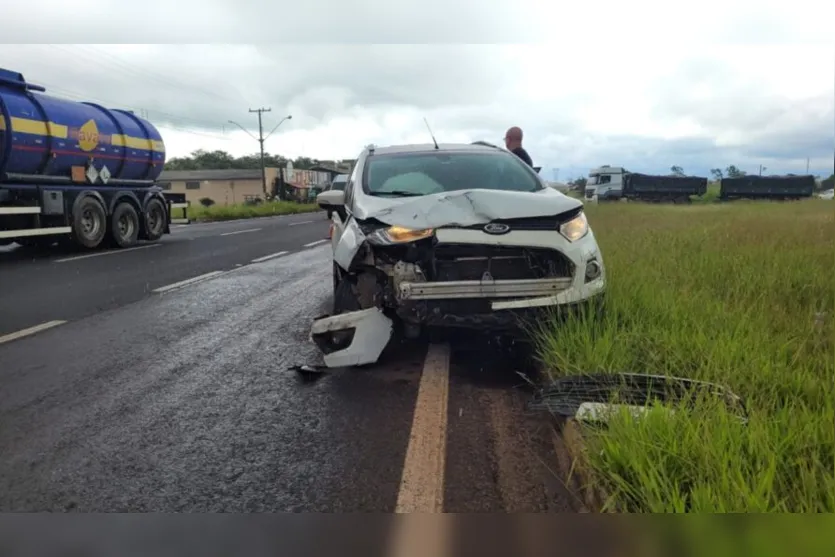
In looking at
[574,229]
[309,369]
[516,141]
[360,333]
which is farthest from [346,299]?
[516,141]

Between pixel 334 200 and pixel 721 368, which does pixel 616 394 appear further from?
pixel 334 200

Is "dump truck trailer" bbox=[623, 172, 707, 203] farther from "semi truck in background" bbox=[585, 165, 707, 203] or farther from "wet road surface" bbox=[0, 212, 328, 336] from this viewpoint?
"wet road surface" bbox=[0, 212, 328, 336]

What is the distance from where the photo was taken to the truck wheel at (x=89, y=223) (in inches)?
488

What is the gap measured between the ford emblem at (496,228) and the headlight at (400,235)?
0.36m

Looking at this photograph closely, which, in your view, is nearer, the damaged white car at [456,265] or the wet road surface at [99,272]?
the damaged white car at [456,265]

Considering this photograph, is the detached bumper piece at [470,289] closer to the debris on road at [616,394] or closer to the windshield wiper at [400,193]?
the debris on road at [616,394]

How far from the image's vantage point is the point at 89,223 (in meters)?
13.1

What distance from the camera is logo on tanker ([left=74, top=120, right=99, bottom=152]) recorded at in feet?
40.8

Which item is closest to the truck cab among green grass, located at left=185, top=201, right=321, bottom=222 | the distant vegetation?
green grass, located at left=185, top=201, right=321, bottom=222

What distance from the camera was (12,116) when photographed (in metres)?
10.8

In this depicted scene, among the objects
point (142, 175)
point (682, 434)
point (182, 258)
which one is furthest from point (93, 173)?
A: point (682, 434)

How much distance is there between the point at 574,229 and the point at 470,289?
2.88 ft

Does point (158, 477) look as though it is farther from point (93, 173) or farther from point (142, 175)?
point (142, 175)

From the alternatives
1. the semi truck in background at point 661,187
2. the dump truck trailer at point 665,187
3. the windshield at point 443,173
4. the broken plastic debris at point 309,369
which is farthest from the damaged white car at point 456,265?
the dump truck trailer at point 665,187
